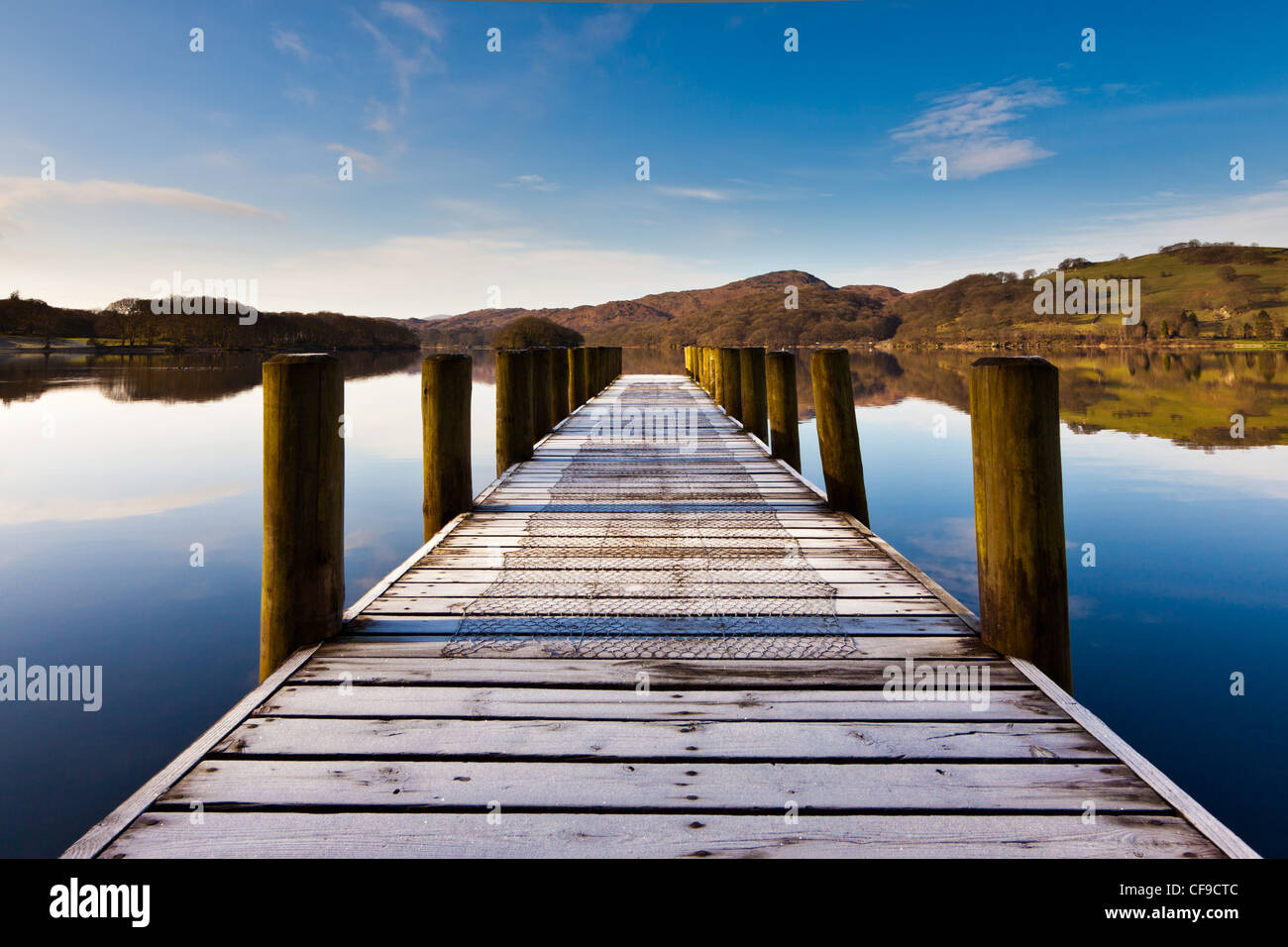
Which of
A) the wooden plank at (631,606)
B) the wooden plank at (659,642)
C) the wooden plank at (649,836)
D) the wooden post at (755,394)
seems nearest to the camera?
the wooden plank at (649,836)

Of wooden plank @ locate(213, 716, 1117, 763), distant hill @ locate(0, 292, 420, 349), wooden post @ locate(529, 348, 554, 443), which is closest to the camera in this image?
wooden plank @ locate(213, 716, 1117, 763)

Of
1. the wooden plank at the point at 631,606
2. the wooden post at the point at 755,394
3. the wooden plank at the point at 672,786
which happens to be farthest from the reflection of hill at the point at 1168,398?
the wooden plank at the point at 672,786

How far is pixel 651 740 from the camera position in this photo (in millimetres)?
2320

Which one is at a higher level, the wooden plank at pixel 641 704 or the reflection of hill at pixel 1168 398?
the reflection of hill at pixel 1168 398

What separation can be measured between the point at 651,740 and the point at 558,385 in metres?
9.44

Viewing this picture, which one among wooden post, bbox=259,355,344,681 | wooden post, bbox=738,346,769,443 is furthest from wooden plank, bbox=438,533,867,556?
wooden post, bbox=738,346,769,443

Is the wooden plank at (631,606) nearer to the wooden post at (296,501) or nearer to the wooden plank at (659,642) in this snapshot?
the wooden plank at (659,642)

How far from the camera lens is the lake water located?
171 inches

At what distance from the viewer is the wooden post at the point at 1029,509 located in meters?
2.85

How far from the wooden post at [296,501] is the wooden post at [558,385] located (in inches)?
283

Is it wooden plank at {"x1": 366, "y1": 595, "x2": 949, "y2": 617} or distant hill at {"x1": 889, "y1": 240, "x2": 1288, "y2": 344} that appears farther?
distant hill at {"x1": 889, "y1": 240, "x2": 1288, "y2": 344}

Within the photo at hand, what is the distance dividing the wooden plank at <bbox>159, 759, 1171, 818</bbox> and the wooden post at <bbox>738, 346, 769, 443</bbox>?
313 inches

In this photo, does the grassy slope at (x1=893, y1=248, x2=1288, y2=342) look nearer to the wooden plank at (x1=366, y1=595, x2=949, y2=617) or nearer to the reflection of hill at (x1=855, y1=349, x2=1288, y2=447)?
the reflection of hill at (x1=855, y1=349, x2=1288, y2=447)
